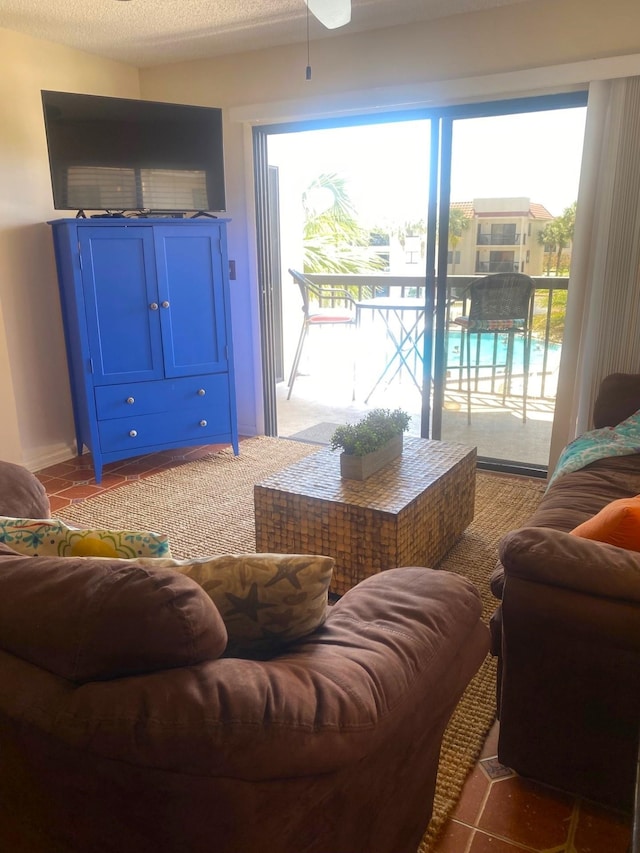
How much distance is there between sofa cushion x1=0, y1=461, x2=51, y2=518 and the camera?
67.4 inches

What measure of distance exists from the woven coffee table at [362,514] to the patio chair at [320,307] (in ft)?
9.66

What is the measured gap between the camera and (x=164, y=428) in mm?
3850

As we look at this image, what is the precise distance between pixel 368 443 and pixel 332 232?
3.89 metres

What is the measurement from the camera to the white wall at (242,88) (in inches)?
120

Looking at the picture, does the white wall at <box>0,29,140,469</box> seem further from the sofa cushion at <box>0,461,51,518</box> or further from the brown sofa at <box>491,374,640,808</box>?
the brown sofa at <box>491,374,640,808</box>

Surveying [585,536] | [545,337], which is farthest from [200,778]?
[545,337]

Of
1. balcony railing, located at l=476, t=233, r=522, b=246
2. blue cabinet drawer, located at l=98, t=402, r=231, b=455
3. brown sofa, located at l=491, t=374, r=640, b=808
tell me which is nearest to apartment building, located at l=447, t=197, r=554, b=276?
balcony railing, located at l=476, t=233, r=522, b=246

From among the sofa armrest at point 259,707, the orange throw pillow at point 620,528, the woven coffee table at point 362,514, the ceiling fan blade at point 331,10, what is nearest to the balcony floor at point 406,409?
the woven coffee table at point 362,514

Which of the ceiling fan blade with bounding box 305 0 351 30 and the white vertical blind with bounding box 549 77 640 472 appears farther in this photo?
the white vertical blind with bounding box 549 77 640 472

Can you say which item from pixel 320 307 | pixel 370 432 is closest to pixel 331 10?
pixel 370 432

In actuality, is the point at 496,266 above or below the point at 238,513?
above

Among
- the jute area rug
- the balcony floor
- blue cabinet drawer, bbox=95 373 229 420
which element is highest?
blue cabinet drawer, bbox=95 373 229 420

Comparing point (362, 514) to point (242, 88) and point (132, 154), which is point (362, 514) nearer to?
point (132, 154)

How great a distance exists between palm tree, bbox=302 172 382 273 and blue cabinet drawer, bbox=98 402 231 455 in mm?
2129
